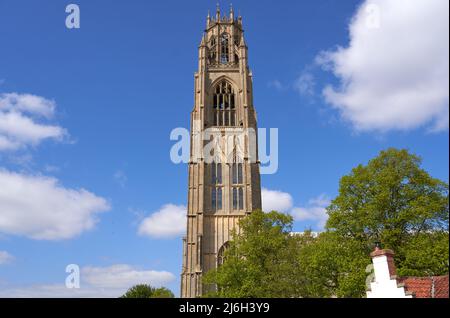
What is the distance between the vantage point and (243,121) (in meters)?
57.8

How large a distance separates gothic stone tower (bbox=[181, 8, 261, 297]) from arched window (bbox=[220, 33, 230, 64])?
0.20 m

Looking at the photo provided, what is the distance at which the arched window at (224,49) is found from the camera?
66250 millimetres

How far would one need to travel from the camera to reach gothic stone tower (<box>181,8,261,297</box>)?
165 feet

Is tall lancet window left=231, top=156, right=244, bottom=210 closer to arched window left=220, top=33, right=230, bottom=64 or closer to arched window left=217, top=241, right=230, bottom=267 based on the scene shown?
arched window left=217, top=241, right=230, bottom=267


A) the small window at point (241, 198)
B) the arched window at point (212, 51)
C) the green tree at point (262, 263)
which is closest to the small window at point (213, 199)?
the small window at point (241, 198)

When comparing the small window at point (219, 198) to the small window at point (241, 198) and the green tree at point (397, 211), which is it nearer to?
the small window at point (241, 198)

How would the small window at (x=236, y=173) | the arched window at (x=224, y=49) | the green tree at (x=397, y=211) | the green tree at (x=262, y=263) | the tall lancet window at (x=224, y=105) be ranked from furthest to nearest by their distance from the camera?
1. the arched window at (x=224, y=49)
2. the tall lancet window at (x=224, y=105)
3. the small window at (x=236, y=173)
4. the green tree at (x=262, y=263)
5. the green tree at (x=397, y=211)

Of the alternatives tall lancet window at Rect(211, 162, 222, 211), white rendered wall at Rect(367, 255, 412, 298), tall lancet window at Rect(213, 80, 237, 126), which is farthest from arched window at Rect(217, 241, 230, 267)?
white rendered wall at Rect(367, 255, 412, 298)

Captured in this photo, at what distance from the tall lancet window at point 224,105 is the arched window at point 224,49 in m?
6.01

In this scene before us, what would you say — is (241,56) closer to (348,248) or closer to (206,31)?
(206,31)

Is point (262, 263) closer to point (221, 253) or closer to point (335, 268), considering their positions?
point (335, 268)

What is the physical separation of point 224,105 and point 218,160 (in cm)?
922
